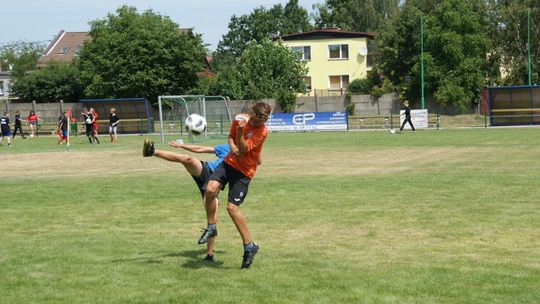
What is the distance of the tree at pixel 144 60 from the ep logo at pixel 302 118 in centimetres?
1469

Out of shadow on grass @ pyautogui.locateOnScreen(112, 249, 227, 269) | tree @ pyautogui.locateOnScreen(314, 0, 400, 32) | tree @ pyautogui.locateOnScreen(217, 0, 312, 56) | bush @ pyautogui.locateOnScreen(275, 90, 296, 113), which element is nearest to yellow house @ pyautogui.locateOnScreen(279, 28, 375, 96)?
tree @ pyautogui.locateOnScreen(314, 0, 400, 32)

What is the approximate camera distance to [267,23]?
11375 cm

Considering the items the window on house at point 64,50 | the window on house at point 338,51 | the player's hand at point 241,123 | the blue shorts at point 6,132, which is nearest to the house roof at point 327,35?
the window on house at point 338,51

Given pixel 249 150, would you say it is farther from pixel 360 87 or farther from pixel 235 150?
pixel 360 87

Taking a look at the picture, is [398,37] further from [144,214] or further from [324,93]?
[144,214]

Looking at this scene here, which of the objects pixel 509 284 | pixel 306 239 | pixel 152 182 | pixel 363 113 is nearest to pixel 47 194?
pixel 152 182

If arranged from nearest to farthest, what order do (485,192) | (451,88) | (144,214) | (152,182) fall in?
(144,214), (485,192), (152,182), (451,88)

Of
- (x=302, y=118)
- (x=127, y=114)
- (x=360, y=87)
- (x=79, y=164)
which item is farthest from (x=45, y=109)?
(x=79, y=164)

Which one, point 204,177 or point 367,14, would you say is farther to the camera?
point 367,14

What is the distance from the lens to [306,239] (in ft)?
31.4

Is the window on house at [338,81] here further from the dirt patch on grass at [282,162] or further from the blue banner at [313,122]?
the dirt patch on grass at [282,162]

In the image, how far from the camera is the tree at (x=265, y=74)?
203ft

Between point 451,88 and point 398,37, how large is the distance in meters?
9.39

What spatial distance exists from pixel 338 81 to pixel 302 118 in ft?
89.2
